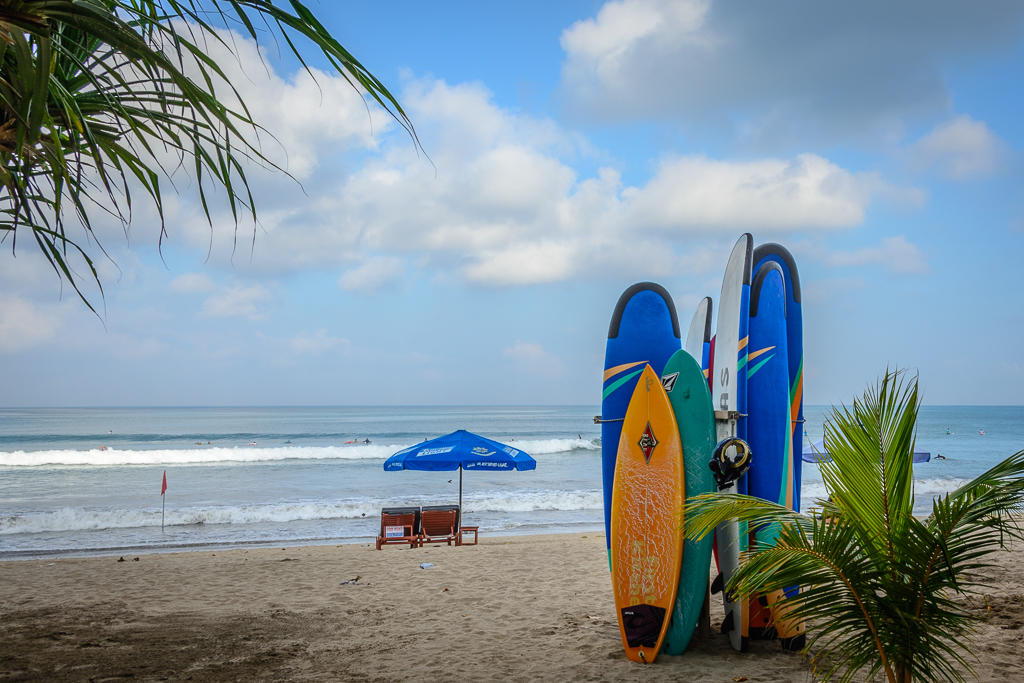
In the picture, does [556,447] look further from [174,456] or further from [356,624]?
[356,624]

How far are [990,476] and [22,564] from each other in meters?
10.0

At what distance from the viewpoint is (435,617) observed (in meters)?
5.39

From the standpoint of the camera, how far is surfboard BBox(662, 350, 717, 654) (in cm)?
409

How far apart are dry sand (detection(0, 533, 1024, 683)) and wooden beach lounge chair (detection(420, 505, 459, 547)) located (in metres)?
1.73

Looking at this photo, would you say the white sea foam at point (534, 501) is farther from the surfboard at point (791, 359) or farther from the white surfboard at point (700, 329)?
the surfboard at point (791, 359)

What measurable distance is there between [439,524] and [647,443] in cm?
631

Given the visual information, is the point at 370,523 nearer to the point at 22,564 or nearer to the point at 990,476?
the point at 22,564

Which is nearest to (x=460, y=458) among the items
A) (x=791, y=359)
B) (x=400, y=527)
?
(x=400, y=527)

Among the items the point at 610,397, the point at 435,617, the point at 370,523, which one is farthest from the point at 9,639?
the point at 370,523

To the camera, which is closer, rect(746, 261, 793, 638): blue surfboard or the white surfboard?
rect(746, 261, 793, 638): blue surfboard

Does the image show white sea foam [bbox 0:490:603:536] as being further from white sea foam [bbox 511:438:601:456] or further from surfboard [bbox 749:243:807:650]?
white sea foam [bbox 511:438:601:456]

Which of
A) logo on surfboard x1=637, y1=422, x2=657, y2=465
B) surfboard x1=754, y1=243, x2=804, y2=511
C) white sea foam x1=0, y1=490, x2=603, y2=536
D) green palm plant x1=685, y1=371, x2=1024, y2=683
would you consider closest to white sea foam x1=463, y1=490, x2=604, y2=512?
white sea foam x1=0, y1=490, x2=603, y2=536

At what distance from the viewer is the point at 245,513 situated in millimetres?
14367

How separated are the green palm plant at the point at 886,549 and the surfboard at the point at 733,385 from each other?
1476 mm
